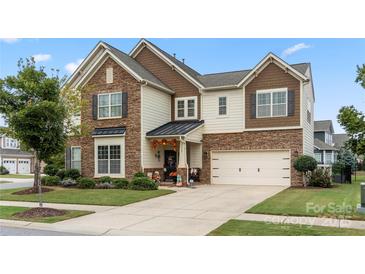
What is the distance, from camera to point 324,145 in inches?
1550

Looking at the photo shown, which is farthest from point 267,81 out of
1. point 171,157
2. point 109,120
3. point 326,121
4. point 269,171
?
point 326,121

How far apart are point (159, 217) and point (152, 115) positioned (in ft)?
38.6

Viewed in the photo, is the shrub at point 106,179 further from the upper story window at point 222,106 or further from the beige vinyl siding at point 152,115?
the upper story window at point 222,106

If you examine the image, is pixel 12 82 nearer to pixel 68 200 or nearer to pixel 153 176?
pixel 68 200

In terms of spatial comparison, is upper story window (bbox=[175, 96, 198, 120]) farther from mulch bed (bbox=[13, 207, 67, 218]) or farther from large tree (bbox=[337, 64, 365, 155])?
large tree (bbox=[337, 64, 365, 155])

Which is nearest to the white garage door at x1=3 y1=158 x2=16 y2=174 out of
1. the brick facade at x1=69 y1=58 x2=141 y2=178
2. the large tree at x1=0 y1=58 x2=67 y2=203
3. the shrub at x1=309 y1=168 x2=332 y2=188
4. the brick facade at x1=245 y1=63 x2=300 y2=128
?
the brick facade at x1=69 y1=58 x2=141 y2=178

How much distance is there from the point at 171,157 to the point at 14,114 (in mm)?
12409

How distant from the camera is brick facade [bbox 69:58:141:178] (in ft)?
67.1

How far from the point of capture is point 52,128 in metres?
11.7

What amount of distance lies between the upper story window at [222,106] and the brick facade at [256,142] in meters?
1.40

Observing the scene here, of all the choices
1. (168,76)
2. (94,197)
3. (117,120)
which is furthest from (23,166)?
(94,197)

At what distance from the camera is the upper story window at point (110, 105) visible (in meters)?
21.2

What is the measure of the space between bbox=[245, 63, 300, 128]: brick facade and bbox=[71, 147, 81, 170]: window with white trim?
34.8 ft

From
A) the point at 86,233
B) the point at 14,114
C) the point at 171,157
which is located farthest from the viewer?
the point at 171,157
